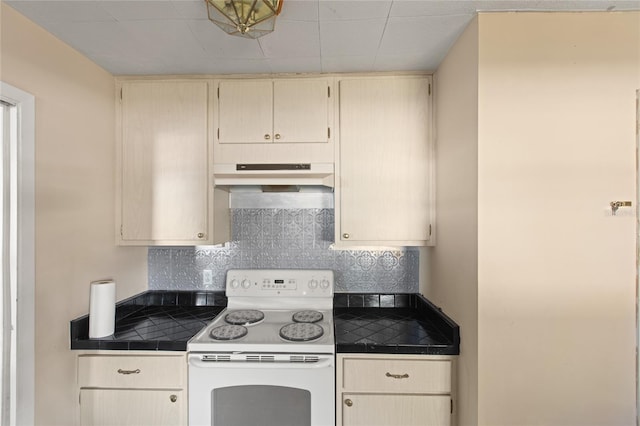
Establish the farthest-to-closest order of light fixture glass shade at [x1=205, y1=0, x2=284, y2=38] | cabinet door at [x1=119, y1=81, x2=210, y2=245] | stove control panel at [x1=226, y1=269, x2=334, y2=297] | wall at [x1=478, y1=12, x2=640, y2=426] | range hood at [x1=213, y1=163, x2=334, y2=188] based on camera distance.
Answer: stove control panel at [x1=226, y1=269, x2=334, y2=297], cabinet door at [x1=119, y1=81, x2=210, y2=245], range hood at [x1=213, y1=163, x2=334, y2=188], wall at [x1=478, y1=12, x2=640, y2=426], light fixture glass shade at [x1=205, y1=0, x2=284, y2=38]

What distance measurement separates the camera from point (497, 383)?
1271 mm

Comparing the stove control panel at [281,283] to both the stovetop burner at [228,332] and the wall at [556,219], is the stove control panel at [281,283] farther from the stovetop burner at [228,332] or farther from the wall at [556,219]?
the wall at [556,219]

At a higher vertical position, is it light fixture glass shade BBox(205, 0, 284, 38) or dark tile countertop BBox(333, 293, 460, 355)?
light fixture glass shade BBox(205, 0, 284, 38)

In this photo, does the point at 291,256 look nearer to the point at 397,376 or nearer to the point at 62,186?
the point at 397,376

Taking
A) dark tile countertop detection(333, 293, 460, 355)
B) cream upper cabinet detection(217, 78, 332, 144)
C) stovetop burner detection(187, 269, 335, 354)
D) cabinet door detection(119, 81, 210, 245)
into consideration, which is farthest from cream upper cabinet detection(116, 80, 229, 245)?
dark tile countertop detection(333, 293, 460, 355)

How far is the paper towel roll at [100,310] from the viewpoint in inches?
61.9

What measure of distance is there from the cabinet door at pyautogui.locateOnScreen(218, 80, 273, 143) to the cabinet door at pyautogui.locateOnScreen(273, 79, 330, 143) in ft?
0.22

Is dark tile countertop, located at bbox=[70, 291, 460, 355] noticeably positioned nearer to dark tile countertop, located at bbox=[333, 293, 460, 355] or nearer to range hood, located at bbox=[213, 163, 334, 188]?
dark tile countertop, located at bbox=[333, 293, 460, 355]

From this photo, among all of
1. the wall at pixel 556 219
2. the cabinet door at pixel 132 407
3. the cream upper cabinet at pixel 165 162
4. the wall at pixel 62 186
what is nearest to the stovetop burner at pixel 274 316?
→ the cabinet door at pixel 132 407

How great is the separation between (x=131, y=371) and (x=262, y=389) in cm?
62

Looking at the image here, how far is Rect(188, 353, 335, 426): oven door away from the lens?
149 cm

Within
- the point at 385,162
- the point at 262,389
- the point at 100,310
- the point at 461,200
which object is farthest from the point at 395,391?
the point at 100,310

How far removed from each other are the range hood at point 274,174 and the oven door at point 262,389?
33.8 inches

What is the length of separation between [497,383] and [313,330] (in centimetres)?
82
